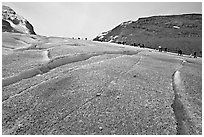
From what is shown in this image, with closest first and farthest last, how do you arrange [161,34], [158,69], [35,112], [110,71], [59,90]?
[35,112], [59,90], [110,71], [158,69], [161,34]

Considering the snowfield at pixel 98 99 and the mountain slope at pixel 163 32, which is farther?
the mountain slope at pixel 163 32

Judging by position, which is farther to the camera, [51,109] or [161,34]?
[161,34]

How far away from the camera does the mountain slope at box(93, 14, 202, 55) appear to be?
29484mm

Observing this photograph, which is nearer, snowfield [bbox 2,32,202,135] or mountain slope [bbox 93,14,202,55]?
snowfield [bbox 2,32,202,135]

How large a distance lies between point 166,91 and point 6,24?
29.3 m

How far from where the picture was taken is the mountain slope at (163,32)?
2948 cm

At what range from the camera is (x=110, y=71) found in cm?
513

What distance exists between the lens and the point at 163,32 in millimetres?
37562

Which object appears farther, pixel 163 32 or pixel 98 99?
pixel 163 32

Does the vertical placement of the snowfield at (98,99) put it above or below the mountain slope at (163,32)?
below

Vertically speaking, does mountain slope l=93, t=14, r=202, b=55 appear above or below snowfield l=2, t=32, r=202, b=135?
above

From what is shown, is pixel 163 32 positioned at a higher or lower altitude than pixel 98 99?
higher

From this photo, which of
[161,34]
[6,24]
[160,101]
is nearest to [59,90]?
[160,101]

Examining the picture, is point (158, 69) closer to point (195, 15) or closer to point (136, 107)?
point (136, 107)
